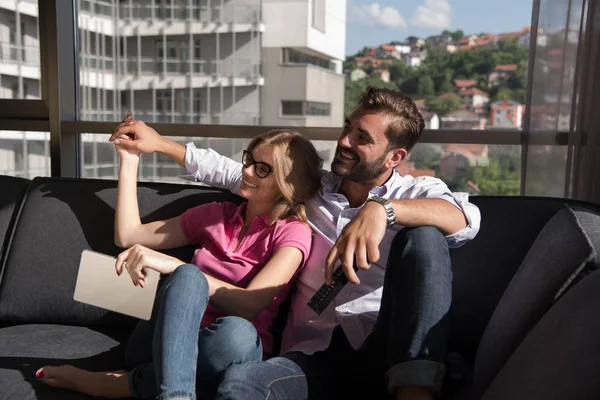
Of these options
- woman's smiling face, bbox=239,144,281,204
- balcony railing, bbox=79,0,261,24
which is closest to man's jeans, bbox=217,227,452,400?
woman's smiling face, bbox=239,144,281,204

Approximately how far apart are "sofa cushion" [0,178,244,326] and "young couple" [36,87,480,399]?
0.08m

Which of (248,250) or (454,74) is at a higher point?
(454,74)

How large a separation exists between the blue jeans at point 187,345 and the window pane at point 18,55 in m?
2.10

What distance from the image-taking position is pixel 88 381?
160cm

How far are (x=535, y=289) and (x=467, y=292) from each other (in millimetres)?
424

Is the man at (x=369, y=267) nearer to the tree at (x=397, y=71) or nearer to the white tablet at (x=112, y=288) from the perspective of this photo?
the white tablet at (x=112, y=288)

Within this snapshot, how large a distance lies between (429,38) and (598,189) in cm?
306

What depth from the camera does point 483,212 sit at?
182 cm

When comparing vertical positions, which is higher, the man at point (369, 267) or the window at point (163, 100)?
the window at point (163, 100)

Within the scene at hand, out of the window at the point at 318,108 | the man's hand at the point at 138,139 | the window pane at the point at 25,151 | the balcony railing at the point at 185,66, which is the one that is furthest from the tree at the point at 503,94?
the man's hand at the point at 138,139

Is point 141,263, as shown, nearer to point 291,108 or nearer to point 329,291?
point 329,291

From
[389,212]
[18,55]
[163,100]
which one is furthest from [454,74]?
[389,212]

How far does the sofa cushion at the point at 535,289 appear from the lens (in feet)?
4.22

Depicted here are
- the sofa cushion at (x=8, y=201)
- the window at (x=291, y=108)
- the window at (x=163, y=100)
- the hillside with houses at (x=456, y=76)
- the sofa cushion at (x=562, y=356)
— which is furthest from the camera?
the window at (x=291, y=108)
